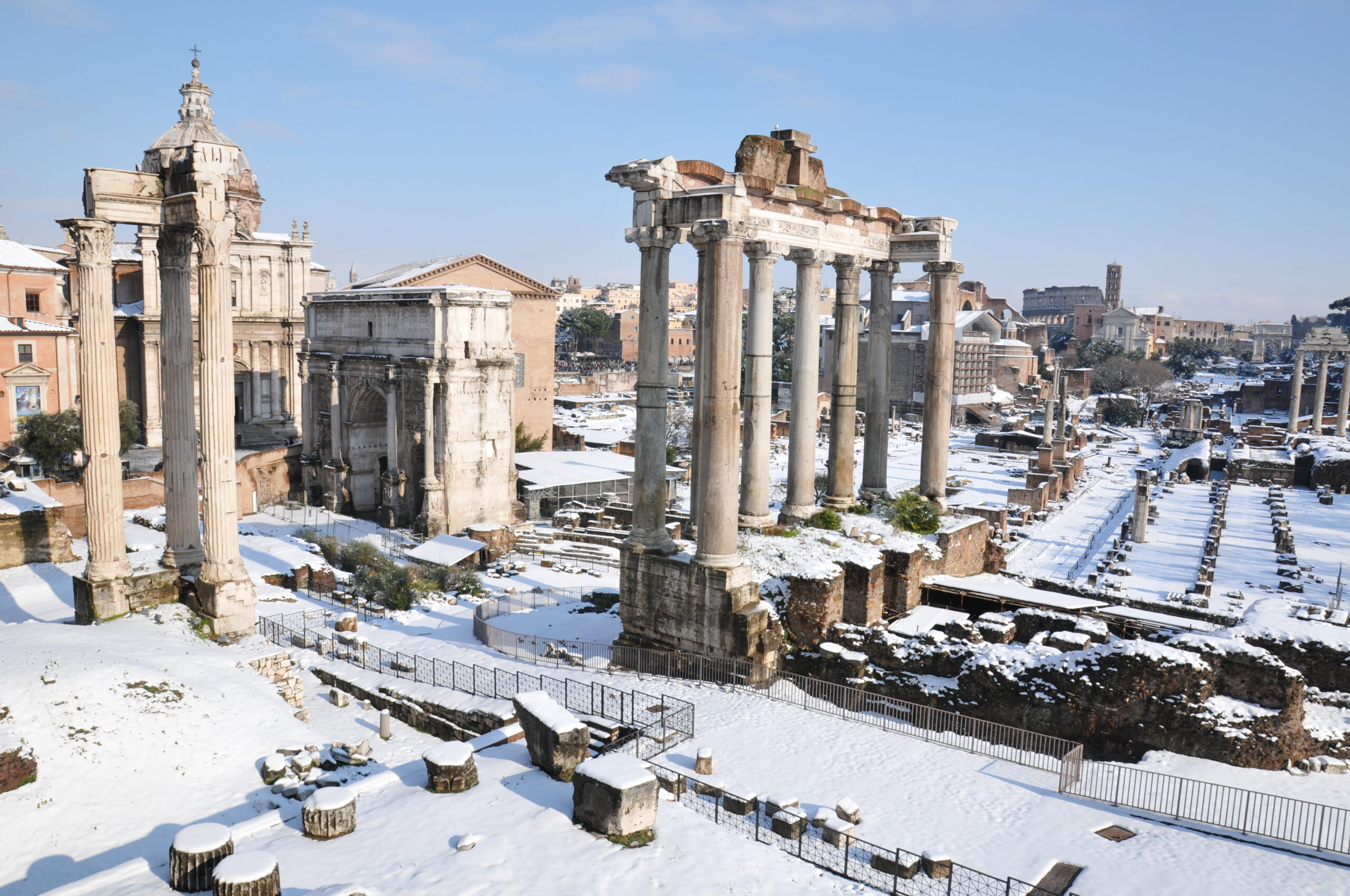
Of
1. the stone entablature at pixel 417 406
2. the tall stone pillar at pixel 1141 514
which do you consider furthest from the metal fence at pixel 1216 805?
the tall stone pillar at pixel 1141 514

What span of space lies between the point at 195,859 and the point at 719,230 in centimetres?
1087

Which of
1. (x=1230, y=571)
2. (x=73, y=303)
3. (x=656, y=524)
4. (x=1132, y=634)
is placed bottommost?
(x=1230, y=571)

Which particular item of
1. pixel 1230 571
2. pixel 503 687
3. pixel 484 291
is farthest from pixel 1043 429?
pixel 503 687

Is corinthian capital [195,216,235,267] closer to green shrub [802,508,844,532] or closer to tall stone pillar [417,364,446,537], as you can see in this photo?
green shrub [802,508,844,532]

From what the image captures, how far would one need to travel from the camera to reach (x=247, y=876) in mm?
7484

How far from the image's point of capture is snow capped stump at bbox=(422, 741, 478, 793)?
9.95 metres

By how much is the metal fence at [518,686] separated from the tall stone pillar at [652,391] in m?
2.80

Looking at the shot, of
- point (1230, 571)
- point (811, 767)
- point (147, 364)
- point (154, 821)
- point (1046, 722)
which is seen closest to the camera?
point (154, 821)

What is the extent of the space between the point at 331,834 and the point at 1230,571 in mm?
32925

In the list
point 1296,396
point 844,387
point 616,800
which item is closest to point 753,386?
point 844,387

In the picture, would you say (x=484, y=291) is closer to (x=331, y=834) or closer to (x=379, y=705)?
(x=379, y=705)

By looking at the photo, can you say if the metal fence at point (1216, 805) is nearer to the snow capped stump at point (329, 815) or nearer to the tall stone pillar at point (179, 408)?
the snow capped stump at point (329, 815)

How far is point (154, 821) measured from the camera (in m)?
10.1

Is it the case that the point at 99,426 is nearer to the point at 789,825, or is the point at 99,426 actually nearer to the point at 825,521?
the point at 789,825
